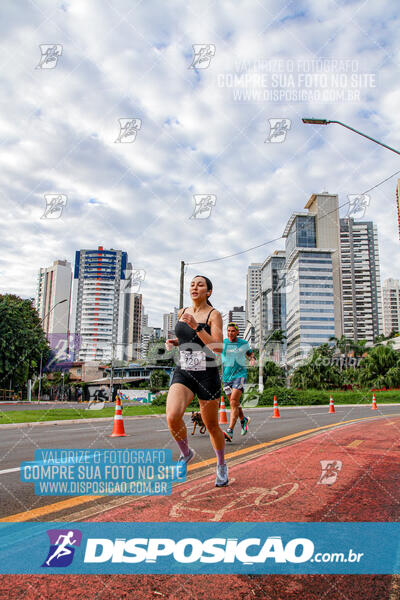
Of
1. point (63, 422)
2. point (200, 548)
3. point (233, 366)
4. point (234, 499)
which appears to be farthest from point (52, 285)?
point (200, 548)

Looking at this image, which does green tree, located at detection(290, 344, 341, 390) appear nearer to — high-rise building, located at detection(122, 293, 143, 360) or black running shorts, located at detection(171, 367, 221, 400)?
black running shorts, located at detection(171, 367, 221, 400)

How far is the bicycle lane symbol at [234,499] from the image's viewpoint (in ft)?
9.01

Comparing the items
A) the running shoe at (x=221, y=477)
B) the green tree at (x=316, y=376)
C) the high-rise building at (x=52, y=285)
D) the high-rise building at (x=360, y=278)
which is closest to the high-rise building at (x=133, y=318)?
the high-rise building at (x=52, y=285)

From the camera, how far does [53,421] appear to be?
12.8 meters

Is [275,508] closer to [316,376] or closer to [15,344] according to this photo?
[15,344]

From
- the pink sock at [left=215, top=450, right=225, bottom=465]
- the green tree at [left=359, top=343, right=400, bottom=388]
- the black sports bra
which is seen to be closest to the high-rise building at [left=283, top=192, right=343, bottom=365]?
the green tree at [left=359, top=343, right=400, bottom=388]

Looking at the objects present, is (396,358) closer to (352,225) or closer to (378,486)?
(378,486)

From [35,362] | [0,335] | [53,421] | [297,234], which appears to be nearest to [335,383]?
[35,362]

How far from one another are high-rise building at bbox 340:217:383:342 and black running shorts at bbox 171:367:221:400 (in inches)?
7551

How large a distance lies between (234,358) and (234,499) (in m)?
3.60

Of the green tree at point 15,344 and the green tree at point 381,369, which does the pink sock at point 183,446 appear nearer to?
the green tree at point 15,344

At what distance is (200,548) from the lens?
217 cm

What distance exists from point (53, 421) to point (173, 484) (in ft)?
33.9

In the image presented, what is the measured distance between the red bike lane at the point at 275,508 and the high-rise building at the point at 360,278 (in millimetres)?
190529
